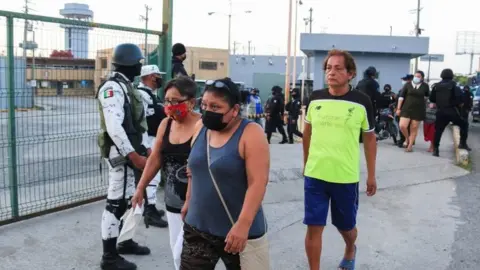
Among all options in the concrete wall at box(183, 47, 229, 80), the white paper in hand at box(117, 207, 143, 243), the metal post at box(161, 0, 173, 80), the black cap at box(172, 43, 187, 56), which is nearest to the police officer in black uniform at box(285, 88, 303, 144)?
the metal post at box(161, 0, 173, 80)

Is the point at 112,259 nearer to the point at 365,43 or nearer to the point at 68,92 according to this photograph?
the point at 68,92

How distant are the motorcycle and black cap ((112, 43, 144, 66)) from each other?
353 inches

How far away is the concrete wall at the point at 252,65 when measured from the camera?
213ft

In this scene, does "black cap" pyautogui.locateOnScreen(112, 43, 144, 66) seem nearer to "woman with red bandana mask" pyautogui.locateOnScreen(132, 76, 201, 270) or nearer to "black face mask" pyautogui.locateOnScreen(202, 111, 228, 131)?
"woman with red bandana mask" pyautogui.locateOnScreen(132, 76, 201, 270)

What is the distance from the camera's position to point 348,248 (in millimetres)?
4160

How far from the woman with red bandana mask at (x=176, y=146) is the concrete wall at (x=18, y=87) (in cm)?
216

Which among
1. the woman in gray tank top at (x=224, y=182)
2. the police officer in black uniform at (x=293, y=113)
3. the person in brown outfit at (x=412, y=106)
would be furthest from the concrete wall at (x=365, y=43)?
the woman in gray tank top at (x=224, y=182)

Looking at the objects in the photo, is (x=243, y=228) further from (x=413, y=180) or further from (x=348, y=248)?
(x=413, y=180)

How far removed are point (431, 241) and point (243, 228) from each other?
3.30 m

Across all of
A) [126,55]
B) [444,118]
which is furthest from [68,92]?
[444,118]

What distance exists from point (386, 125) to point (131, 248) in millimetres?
9061

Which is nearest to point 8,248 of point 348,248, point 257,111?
point 348,248

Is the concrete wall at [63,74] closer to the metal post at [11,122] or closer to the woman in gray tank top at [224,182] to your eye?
the metal post at [11,122]

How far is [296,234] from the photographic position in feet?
17.6
